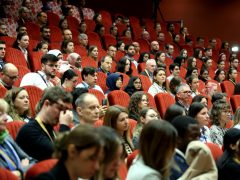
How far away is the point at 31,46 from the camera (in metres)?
3.23

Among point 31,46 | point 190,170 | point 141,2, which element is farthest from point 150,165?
point 141,2

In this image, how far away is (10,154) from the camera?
134 centimetres

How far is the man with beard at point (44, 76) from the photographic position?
7.84ft

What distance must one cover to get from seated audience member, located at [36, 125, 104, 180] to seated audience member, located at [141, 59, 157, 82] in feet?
8.11

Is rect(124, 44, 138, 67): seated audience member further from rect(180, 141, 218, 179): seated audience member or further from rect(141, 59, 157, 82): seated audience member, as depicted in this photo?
rect(180, 141, 218, 179): seated audience member

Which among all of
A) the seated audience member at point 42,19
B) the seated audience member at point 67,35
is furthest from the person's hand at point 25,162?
the seated audience member at point 42,19

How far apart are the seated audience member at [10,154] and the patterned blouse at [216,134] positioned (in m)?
1.07

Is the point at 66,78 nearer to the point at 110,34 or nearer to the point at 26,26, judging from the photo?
the point at 26,26

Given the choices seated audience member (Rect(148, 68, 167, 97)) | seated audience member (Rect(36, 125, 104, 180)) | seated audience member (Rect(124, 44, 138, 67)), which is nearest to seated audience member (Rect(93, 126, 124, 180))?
seated audience member (Rect(36, 125, 104, 180))

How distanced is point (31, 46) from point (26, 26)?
1.30 feet

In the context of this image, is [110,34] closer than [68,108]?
No

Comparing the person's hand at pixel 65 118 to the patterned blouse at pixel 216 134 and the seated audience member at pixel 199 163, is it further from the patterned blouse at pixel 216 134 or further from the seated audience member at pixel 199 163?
the patterned blouse at pixel 216 134

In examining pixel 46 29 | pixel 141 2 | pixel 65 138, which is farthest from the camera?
pixel 141 2

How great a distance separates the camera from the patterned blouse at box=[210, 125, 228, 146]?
86.0 inches
